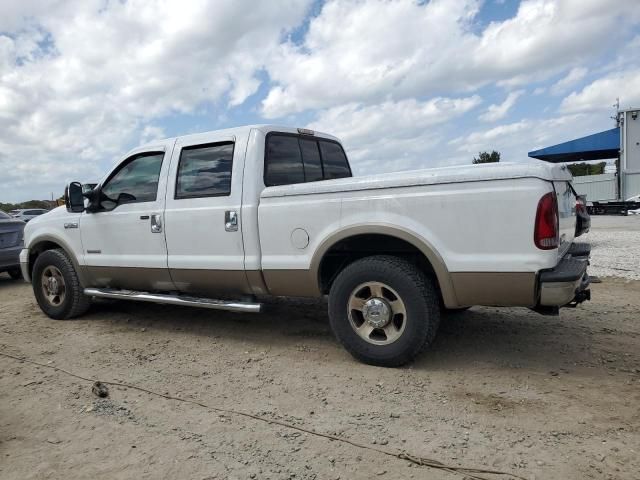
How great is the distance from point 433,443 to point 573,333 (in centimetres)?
256

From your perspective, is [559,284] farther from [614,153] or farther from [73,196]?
[614,153]

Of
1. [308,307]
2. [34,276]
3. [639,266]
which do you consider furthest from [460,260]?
[639,266]

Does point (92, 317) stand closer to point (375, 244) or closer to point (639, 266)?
point (375, 244)

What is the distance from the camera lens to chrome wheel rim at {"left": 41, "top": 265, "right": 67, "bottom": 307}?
592 cm

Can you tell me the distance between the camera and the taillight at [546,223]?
3.31 metres

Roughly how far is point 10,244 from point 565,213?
29.7 feet

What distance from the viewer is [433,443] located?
9.37 feet

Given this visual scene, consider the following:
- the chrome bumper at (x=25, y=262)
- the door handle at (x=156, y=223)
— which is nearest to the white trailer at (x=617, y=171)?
the door handle at (x=156, y=223)

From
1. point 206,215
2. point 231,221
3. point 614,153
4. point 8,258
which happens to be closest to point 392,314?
Result: point 231,221

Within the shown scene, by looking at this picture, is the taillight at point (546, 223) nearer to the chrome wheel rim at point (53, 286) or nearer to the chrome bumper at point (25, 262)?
the chrome wheel rim at point (53, 286)

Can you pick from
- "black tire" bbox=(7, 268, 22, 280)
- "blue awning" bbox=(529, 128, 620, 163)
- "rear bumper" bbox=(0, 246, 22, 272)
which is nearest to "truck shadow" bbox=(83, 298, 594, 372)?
"rear bumper" bbox=(0, 246, 22, 272)

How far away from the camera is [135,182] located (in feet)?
17.4

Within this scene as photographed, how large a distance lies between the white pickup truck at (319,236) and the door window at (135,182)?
15 mm

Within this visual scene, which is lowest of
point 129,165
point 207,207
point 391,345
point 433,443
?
point 433,443
